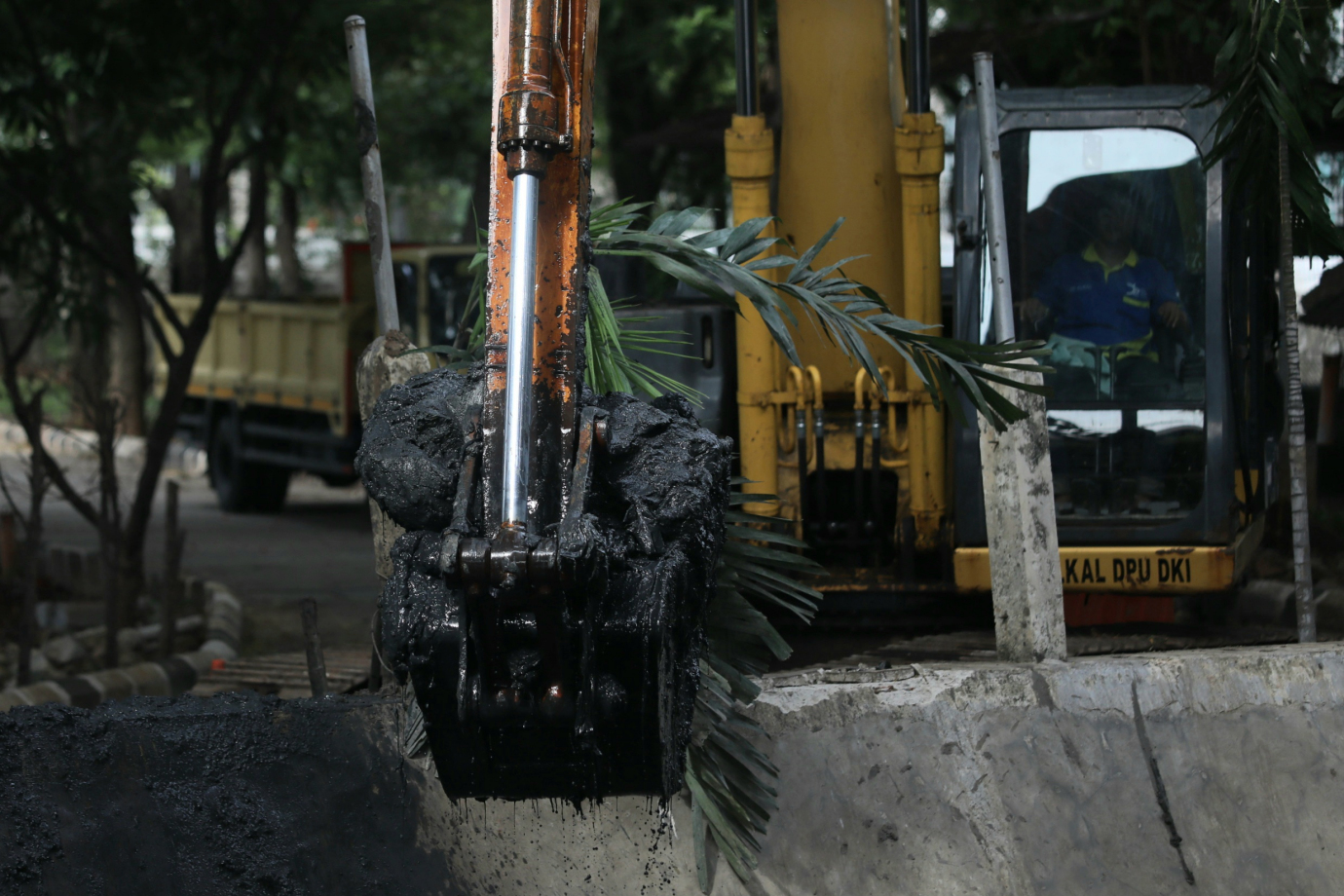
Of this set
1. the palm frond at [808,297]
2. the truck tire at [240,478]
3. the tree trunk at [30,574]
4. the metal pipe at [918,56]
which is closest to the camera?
the palm frond at [808,297]

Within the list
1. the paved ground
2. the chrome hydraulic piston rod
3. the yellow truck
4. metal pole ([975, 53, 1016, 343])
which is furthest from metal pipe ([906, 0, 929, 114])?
the yellow truck

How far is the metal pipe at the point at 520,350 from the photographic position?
2.02 meters

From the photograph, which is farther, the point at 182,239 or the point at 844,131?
the point at 182,239

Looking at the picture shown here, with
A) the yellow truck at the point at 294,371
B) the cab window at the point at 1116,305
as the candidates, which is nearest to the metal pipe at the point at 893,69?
the cab window at the point at 1116,305

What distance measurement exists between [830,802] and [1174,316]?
9.34 feet

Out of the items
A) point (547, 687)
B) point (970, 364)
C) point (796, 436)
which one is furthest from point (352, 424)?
point (547, 687)

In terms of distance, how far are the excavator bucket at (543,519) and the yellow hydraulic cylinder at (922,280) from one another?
2.80 meters

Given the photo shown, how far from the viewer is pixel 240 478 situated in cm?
1484

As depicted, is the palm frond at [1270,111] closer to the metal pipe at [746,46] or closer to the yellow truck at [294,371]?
the metal pipe at [746,46]

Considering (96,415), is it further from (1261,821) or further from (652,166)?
(652,166)

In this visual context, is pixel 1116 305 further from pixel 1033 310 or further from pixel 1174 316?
pixel 1033 310

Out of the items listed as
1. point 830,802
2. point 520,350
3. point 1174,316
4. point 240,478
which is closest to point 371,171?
point 520,350

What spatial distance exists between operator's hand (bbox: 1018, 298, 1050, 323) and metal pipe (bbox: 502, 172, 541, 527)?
11.3 ft

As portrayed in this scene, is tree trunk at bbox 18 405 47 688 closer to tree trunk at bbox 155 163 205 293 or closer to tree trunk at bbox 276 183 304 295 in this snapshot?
tree trunk at bbox 155 163 205 293
